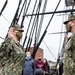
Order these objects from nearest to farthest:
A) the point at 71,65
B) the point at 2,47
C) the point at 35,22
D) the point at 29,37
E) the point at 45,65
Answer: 1. the point at 71,65
2. the point at 2,47
3. the point at 45,65
4. the point at 29,37
5. the point at 35,22

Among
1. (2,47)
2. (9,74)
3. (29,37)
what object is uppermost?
(29,37)

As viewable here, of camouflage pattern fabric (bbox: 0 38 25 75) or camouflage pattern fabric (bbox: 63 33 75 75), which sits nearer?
camouflage pattern fabric (bbox: 63 33 75 75)

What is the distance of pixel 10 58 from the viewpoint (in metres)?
3.72

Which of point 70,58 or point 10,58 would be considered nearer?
point 70,58

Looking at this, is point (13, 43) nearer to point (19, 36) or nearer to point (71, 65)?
point (19, 36)

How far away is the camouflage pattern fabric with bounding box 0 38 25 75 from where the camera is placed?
146 inches

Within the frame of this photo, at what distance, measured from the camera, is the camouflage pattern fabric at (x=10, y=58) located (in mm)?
3709

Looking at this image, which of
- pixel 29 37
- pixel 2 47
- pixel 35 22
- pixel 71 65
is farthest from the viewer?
pixel 35 22

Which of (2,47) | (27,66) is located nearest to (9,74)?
(2,47)

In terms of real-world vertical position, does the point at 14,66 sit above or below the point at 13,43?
below

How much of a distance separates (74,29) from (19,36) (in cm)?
90

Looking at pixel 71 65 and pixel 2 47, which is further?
pixel 2 47

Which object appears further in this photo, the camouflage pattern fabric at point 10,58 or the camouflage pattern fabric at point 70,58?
the camouflage pattern fabric at point 10,58

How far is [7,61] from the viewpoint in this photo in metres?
3.72
